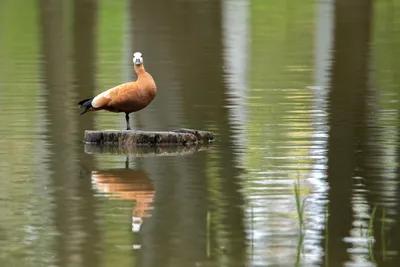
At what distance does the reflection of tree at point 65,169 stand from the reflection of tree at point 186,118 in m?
0.49

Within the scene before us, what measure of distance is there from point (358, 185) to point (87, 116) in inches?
248

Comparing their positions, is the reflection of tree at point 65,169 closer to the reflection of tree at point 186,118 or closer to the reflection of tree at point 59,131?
the reflection of tree at point 59,131

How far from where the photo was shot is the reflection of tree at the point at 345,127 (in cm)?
1145

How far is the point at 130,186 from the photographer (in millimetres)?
13492

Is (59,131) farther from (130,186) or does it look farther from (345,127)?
(130,186)

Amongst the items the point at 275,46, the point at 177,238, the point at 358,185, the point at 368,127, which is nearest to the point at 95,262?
the point at 177,238

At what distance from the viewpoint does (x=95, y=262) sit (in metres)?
9.95

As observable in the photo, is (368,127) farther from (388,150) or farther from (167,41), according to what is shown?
(167,41)

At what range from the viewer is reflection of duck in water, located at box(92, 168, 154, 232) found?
483 inches

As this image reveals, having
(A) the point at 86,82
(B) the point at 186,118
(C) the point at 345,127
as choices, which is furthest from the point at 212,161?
(A) the point at 86,82

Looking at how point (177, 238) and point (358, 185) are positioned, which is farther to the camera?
point (358, 185)

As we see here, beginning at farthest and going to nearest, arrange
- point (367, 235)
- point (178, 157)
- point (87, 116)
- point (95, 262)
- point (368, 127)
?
point (87, 116), point (368, 127), point (178, 157), point (367, 235), point (95, 262)

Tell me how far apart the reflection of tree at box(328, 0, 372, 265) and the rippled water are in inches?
1.1

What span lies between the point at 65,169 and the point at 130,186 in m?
→ 1.19
